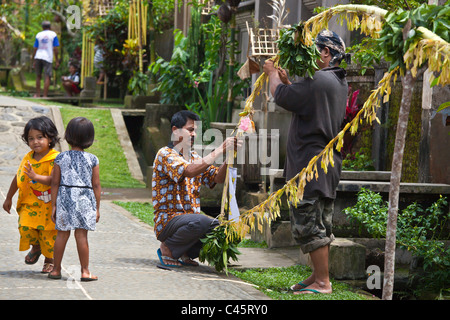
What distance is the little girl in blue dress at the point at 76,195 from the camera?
17.9ft

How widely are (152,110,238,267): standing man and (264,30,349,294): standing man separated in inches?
35.5

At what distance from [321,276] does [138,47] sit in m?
12.6

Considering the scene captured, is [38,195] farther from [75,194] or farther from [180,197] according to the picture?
[180,197]

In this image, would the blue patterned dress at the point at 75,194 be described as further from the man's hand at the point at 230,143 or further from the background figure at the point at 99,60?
the background figure at the point at 99,60

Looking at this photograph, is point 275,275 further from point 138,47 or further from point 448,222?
point 138,47

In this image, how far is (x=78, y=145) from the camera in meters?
5.62

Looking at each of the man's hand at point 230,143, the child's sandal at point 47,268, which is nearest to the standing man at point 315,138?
the man's hand at point 230,143

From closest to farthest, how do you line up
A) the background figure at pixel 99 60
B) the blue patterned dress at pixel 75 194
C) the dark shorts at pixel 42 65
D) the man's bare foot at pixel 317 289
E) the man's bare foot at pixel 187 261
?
the blue patterned dress at pixel 75 194 → the man's bare foot at pixel 317 289 → the man's bare foot at pixel 187 261 → the dark shorts at pixel 42 65 → the background figure at pixel 99 60

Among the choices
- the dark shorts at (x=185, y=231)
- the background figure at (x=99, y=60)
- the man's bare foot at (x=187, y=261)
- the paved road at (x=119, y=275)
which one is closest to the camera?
the paved road at (x=119, y=275)

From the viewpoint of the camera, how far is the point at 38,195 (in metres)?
5.73

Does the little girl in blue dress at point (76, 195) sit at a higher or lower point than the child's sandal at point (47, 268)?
higher

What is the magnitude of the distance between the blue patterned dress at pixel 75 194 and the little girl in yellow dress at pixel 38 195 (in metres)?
0.22

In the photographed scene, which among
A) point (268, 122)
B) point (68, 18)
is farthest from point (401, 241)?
point (68, 18)

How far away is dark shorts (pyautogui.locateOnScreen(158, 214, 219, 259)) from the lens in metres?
6.18
